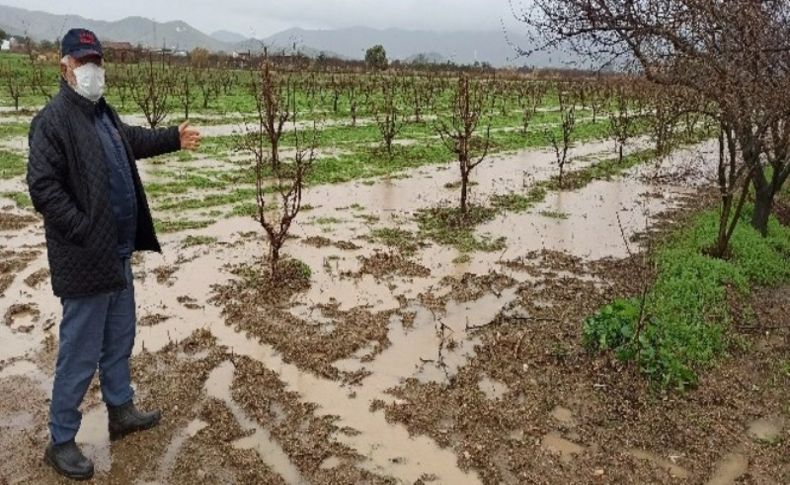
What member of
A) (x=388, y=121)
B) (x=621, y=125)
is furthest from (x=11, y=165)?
(x=621, y=125)

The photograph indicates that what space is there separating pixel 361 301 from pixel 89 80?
3862mm

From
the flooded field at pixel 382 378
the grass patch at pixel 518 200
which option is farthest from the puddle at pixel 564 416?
the grass patch at pixel 518 200

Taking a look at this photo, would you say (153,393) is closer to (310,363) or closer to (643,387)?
(310,363)

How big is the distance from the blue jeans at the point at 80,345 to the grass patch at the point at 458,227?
5398 mm

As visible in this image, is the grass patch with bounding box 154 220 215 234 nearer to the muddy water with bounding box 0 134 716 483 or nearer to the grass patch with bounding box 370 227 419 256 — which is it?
the muddy water with bounding box 0 134 716 483

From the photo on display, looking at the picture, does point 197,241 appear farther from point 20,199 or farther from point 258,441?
point 258,441

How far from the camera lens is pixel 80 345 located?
3.56m

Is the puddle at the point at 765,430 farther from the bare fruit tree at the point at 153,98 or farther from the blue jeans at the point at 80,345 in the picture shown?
the bare fruit tree at the point at 153,98

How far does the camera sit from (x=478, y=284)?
7.28 metres

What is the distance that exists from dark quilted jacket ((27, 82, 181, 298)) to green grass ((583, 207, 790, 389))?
3736mm

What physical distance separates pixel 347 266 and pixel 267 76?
4761mm

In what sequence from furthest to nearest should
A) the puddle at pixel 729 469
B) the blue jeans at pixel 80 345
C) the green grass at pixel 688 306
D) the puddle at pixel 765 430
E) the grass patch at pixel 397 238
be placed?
the grass patch at pixel 397 238, the green grass at pixel 688 306, the puddle at pixel 765 430, the puddle at pixel 729 469, the blue jeans at pixel 80 345

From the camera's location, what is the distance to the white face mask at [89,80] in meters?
3.37

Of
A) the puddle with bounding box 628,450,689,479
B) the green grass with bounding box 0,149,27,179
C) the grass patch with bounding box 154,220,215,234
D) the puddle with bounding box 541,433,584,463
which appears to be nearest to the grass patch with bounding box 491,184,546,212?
the grass patch with bounding box 154,220,215,234
